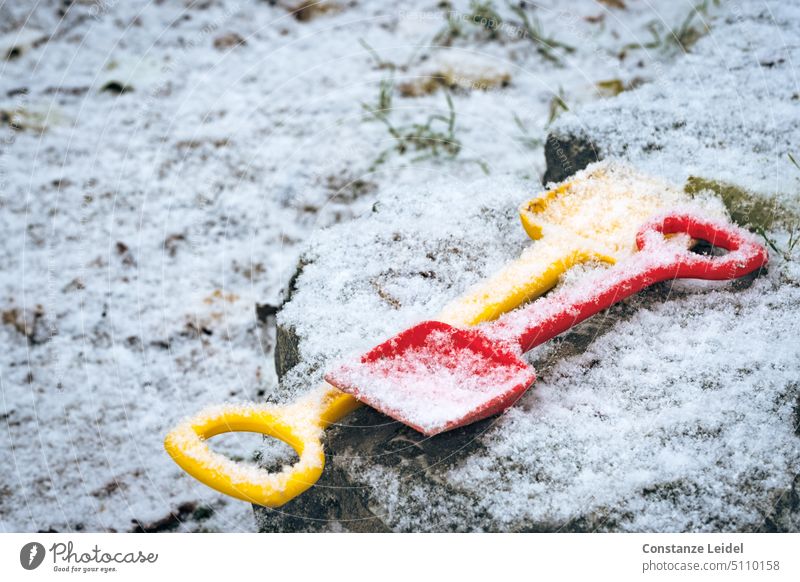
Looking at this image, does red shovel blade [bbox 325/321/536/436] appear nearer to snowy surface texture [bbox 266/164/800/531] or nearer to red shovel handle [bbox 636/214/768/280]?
snowy surface texture [bbox 266/164/800/531]

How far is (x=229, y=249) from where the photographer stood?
5.06 feet

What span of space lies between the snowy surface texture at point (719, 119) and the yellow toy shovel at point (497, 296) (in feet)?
0.36

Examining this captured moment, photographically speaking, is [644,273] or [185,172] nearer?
[644,273]

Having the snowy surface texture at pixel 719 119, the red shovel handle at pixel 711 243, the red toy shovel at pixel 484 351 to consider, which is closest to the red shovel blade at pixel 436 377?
the red toy shovel at pixel 484 351

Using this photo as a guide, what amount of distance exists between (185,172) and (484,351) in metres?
1.04

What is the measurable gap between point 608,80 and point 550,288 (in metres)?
0.88

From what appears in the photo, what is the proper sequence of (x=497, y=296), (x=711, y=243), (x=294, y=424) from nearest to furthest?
(x=294, y=424) < (x=497, y=296) < (x=711, y=243)

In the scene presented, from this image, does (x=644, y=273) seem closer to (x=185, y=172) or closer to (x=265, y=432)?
(x=265, y=432)

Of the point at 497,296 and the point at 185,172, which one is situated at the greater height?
the point at 497,296
